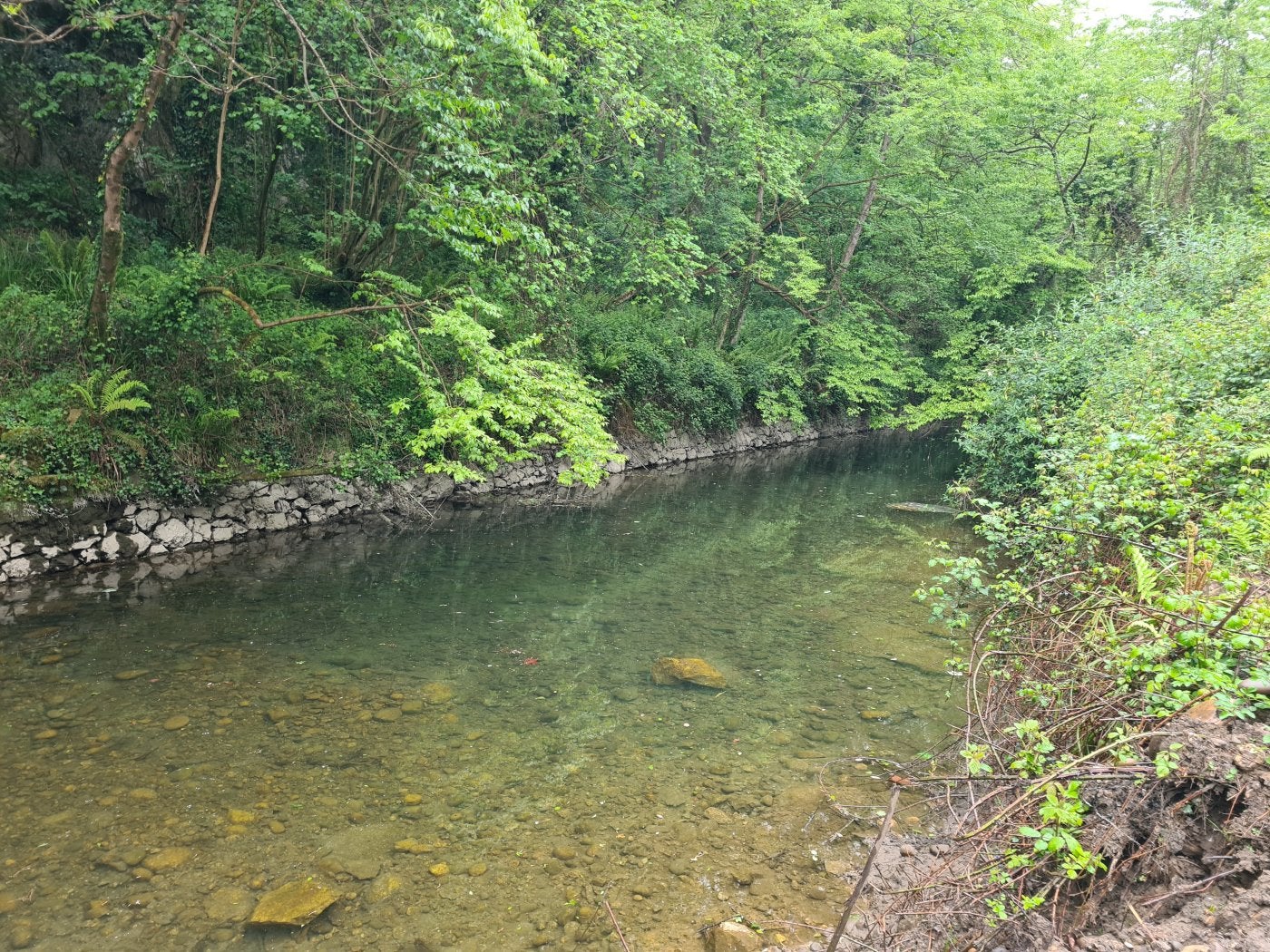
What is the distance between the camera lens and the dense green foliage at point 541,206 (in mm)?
8961

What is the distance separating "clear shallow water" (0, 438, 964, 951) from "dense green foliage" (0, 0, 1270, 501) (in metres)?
2.71

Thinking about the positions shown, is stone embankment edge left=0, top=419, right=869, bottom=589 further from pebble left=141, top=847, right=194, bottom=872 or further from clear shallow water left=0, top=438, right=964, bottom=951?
pebble left=141, top=847, right=194, bottom=872

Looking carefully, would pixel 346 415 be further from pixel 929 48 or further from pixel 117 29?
pixel 929 48

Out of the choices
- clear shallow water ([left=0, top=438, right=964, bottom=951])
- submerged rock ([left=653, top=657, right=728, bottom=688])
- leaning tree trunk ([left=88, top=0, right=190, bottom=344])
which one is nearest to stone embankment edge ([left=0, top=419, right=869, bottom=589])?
clear shallow water ([left=0, top=438, right=964, bottom=951])

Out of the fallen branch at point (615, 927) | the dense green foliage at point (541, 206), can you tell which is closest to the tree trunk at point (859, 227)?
the dense green foliage at point (541, 206)

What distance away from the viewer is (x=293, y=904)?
12.8 ft

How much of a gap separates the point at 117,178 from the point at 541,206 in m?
5.93

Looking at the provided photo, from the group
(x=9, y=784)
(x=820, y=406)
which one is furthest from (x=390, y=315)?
(x=820, y=406)

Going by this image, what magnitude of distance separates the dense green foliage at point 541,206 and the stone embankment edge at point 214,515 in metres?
0.46

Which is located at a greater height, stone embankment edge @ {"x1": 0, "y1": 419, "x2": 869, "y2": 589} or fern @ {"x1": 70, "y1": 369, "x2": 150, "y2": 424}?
fern @ {"x1": 70, "y1": 369, "x2": 150, "y2": 424}

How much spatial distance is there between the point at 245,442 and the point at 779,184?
579 inches

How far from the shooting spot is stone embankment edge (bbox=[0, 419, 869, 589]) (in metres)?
8.28

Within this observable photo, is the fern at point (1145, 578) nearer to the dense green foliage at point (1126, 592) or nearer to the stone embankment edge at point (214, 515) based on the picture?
the dense green foliage at point (1126, 592)

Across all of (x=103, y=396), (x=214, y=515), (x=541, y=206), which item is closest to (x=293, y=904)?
(x=103, y=396)
